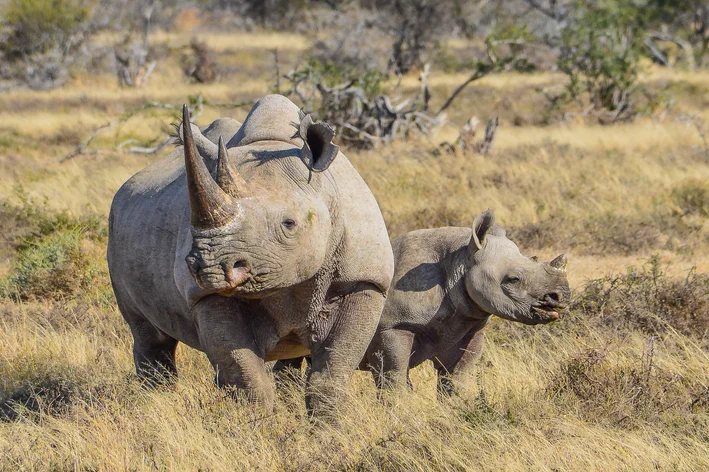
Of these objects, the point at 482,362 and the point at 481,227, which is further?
the point at 482,362

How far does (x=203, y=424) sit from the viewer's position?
205 inches

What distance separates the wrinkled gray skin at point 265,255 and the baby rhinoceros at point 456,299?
2.58ft

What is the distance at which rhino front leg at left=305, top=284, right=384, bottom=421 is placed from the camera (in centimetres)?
533

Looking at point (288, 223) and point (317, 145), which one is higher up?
point (317, 145)

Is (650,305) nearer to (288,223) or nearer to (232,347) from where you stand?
(232,347)

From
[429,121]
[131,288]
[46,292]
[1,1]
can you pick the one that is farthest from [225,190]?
[1,1]

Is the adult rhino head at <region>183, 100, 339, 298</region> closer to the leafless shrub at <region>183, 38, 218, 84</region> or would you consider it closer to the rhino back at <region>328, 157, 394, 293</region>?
the rhino back at <region>328, 157, 394, 293</region>

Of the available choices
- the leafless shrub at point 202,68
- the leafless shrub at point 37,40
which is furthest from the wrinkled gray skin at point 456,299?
the leafless shrub at point 37,40

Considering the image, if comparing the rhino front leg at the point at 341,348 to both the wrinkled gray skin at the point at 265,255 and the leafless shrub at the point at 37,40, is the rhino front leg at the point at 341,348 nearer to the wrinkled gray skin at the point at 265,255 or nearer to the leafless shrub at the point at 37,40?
the wrinkled gray skin at the point at 265,255

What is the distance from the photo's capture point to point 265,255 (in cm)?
457

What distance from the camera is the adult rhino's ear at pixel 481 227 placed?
253 inches

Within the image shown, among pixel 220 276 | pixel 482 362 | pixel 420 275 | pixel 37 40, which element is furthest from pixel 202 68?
pixel 220 276

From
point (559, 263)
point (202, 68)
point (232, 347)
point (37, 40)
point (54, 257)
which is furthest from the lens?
point (37, 40)

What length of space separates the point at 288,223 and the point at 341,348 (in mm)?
953
